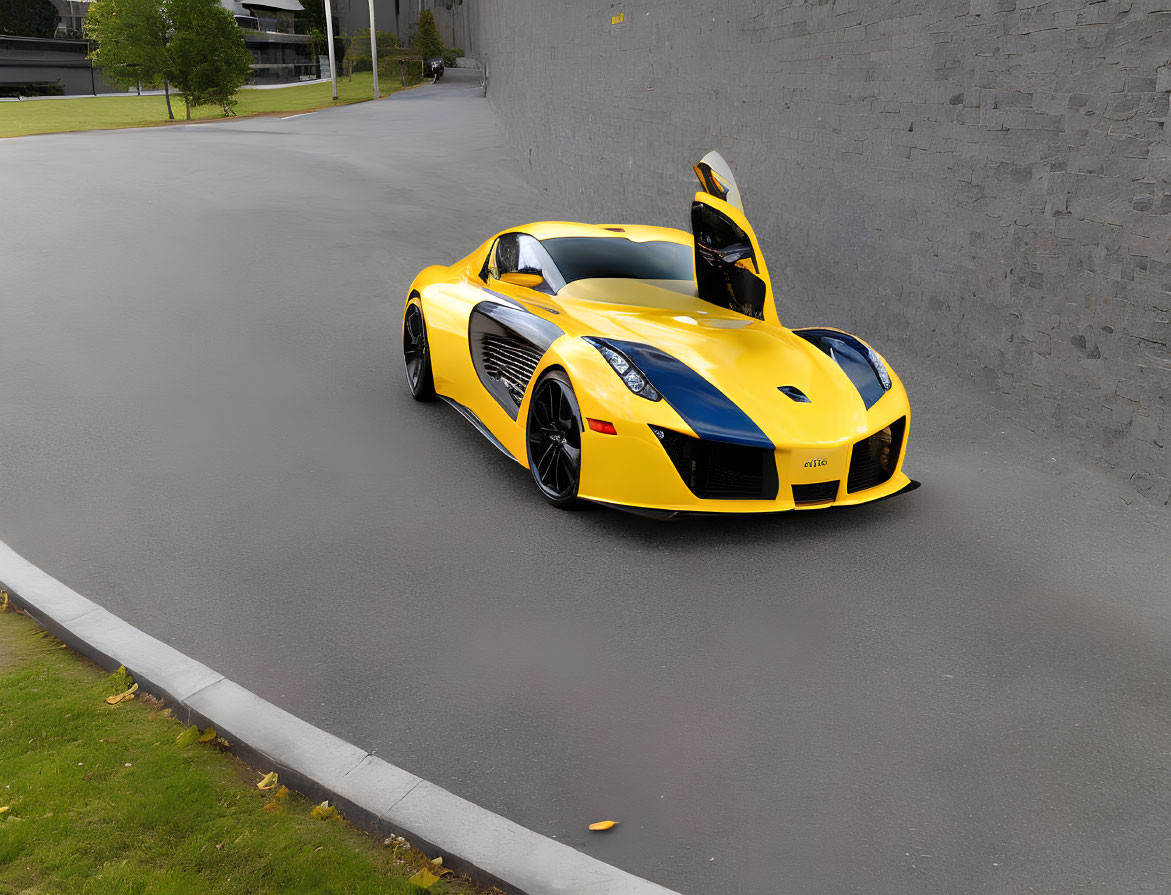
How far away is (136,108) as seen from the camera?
166 ft

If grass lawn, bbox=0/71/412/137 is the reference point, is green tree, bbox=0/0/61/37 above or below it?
above

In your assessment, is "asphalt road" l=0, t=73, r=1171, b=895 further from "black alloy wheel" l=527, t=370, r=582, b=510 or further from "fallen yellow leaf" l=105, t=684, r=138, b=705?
"fallen yellow leaf" l=105, t=684, r=138, b=705

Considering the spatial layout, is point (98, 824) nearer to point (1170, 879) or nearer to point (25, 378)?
point (1170, 879)

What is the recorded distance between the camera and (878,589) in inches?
188

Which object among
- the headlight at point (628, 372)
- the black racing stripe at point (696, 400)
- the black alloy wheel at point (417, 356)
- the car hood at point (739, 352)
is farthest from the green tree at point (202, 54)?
the black racing stripe at point (696, 400)

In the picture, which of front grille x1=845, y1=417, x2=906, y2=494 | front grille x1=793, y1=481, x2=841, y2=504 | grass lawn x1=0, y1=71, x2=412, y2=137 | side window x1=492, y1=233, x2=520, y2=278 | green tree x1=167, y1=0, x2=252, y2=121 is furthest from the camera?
green tree x1=167, y1=0, x2=252, y2=121

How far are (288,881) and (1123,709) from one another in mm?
3028

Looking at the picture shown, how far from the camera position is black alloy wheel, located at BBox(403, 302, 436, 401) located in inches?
293

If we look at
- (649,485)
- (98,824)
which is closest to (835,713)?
(649,485)

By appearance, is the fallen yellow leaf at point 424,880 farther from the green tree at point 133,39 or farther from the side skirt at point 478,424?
the green tree at point 133,39

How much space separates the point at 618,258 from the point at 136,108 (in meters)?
51.9

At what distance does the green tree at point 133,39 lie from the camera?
141ft

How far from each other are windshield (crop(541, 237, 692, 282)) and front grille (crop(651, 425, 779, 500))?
1.70 metres

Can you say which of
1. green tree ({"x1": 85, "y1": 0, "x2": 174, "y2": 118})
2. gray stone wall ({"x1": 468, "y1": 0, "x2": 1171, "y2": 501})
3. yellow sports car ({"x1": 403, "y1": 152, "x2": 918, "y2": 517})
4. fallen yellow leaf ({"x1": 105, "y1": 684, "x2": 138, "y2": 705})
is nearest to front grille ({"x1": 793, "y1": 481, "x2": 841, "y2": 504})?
yellow sports car ({"x1": 403, "y1": 152, "x2": 918, "y2": 517})
